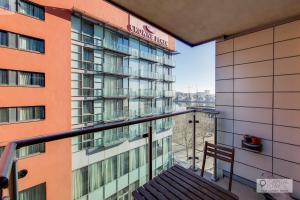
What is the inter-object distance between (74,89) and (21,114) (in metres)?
2.48

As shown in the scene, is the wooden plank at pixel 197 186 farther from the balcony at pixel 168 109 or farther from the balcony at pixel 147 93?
the balcony at pixel 168 109

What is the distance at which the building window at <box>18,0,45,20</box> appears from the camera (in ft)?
23.9

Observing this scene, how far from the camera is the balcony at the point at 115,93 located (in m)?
10.7

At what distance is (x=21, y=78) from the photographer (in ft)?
24.7

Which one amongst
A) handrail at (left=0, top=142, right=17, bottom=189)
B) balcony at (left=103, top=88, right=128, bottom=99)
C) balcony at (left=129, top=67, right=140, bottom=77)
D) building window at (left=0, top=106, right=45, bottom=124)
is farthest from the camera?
balcony at (left=129, top=67, right=140, bottom=77)

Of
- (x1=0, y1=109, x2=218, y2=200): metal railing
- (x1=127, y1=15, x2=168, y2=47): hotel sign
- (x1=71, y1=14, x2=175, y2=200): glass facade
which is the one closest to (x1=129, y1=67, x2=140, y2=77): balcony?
(x1=71, y1=14, x2=175, y2=200): glass facade

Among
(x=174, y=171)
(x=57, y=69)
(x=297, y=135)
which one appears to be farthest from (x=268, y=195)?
(x=57, y=69)

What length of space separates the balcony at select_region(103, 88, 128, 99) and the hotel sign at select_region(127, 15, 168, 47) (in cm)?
378

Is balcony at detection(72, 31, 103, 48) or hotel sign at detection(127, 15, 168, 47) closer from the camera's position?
balcony at detection(72, 31, 103, 48)

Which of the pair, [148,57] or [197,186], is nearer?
[197,186]

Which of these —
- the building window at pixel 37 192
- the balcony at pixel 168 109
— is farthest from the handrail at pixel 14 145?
the balcony at pixel 168 109

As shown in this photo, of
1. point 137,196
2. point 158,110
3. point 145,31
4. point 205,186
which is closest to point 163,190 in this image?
point 137,196

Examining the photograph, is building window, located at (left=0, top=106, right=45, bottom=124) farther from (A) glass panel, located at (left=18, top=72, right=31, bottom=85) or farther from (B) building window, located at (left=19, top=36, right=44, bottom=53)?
(B) building window, located at (left=19, top=36, right=44, bottom=53)

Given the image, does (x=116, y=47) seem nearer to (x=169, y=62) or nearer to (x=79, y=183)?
(x=169, y=62)
